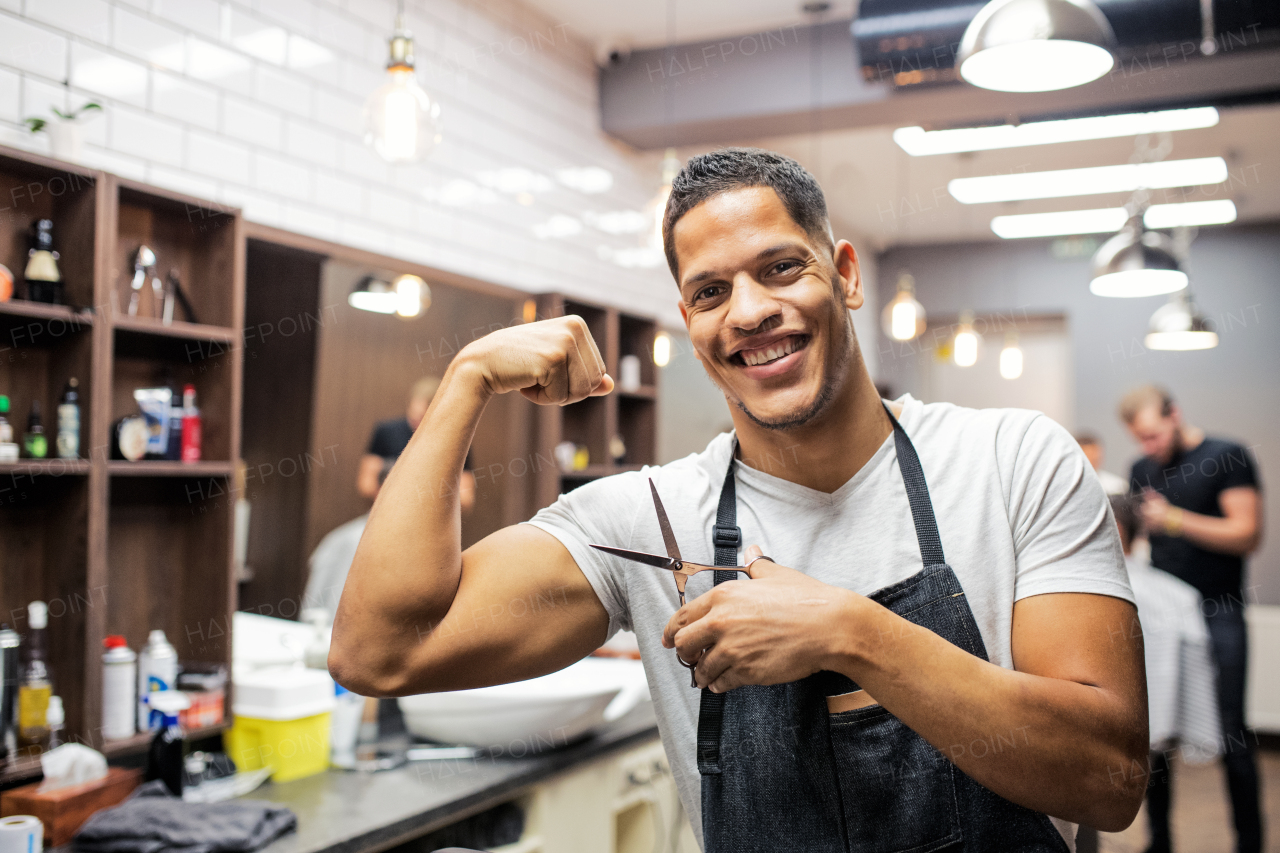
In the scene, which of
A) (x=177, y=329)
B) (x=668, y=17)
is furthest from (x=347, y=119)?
(x=668, y=17)

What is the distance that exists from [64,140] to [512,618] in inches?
63.2

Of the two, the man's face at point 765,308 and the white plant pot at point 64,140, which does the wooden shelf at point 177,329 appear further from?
the man's face at point 765,308

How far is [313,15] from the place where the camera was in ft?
9.68

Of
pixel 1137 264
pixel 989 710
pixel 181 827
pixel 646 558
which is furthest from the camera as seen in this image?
pixel 1137 264

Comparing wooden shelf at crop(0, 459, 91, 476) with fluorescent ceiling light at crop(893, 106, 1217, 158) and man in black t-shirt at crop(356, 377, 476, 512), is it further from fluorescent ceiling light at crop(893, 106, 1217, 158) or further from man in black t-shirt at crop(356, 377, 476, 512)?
fluorescent ceiling light at crop(893, 106, 1217, 158)

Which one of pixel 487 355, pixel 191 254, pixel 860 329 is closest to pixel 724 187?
pixel 487 355

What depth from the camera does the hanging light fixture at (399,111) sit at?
7.66 feet

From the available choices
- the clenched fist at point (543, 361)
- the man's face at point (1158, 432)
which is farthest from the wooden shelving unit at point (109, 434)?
the man's face at point (1158, 432)

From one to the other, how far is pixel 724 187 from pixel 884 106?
130 inches

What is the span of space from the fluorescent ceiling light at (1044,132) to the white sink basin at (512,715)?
3763 mm

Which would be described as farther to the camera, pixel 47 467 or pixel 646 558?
pixel 47 467

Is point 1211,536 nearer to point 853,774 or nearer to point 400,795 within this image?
point 400,795

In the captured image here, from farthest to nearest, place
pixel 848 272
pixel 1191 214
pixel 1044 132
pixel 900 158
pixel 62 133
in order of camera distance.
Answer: pixel 1191 214 → pixel 900 158 → pixel 1044 132 → pixel 62 133 → pixel 848 272

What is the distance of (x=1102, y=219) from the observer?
7.09 metres
